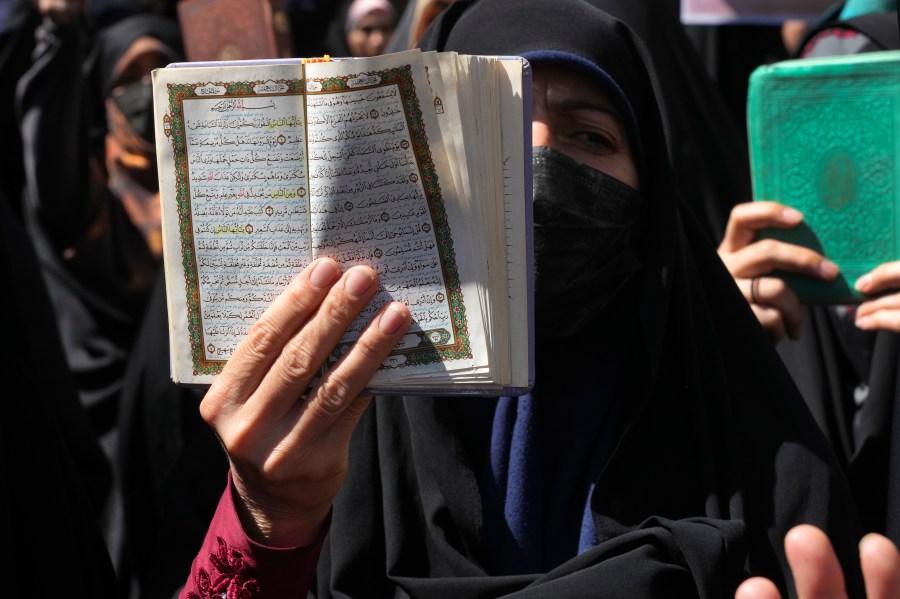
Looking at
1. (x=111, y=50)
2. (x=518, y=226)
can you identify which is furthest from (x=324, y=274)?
(x=111, y=50)

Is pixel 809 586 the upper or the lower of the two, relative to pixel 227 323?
lower

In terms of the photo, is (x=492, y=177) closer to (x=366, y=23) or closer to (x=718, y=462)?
(x=718, y=462)

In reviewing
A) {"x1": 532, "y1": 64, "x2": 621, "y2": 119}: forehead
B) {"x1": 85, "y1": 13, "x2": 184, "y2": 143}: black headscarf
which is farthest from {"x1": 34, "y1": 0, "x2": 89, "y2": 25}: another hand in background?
{"x1": 532, "y1": 64, "x2": 621, "y2": 119}: forehead

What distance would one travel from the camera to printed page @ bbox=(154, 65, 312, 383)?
1377mm

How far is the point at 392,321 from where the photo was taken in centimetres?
135

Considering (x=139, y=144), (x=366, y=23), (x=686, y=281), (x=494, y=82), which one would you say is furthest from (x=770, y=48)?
(x=494, y=82)

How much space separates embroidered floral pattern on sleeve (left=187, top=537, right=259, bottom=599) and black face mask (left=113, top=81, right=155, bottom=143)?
123 inches

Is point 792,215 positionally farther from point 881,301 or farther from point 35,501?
point 35,501

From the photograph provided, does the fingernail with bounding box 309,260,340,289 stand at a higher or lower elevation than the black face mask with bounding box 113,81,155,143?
lower

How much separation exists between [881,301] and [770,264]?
217mm

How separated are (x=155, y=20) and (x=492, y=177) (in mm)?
4211

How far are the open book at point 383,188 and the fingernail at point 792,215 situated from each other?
876mm

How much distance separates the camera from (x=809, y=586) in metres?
1.17

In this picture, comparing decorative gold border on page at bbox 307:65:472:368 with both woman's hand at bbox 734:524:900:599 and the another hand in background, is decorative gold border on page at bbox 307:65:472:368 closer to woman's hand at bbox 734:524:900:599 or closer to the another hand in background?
woman's hand at bbox 734:524:900:599
